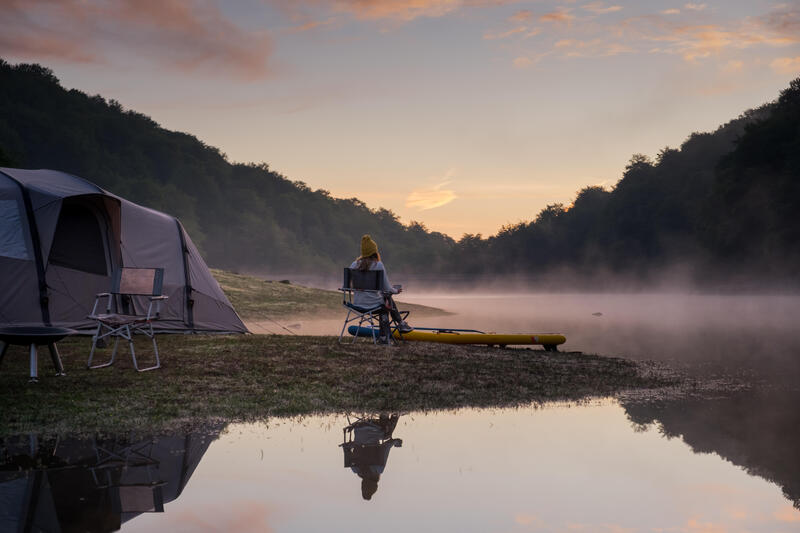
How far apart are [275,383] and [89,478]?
360cm

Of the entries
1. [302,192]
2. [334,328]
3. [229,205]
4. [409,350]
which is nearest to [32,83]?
[229,205]

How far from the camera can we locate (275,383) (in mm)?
8086

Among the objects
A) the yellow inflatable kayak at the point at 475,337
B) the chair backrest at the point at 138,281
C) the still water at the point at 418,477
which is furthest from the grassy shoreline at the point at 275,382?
the chair backrest at the point at 138,281

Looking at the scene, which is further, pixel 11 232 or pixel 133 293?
pixel 11 232

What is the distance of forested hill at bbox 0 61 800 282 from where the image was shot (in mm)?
45750

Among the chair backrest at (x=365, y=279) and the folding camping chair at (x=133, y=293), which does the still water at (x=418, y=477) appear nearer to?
the folding camping chair at (x=133, y=293)

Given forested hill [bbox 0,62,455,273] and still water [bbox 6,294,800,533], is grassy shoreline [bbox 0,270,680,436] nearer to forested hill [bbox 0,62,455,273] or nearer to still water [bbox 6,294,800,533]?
still water [bbox 6,294,800,533]

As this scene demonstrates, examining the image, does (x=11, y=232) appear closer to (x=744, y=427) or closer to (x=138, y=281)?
(x=138, y=281)

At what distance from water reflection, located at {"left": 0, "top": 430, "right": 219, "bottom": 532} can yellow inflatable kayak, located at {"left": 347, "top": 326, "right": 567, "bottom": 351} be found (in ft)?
25.4

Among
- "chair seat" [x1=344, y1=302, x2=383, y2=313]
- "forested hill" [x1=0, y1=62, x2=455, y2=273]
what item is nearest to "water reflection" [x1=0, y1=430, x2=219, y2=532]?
"chair seat" [x1=344, y1=302, x2=383, y2=313]

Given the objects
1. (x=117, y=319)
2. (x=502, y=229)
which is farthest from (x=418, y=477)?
(x=502, y=229)

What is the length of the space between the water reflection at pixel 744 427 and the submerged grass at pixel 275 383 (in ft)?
3.23

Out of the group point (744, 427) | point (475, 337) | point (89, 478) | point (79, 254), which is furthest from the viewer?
point (475, 337)

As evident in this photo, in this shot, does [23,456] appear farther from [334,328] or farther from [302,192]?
[302,192]
